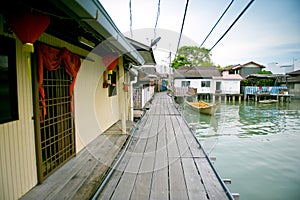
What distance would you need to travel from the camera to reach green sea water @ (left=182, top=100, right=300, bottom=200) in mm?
4094

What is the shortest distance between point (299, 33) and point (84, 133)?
4560 mm

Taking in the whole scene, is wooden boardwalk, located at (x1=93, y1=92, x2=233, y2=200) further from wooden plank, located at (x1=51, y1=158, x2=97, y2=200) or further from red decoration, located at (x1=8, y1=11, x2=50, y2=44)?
red decoration, located at (x1=8, y1=11, x2=50, y2=44)

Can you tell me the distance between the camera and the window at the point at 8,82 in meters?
1.88

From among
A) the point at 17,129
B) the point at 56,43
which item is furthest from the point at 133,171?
the point at 56,43

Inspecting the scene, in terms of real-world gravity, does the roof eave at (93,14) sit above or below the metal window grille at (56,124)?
above

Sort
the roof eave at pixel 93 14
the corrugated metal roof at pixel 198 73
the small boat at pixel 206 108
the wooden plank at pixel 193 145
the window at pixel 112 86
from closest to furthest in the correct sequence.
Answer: the roof eave at pixel 93 14, the wooden plank at pixel 193 145, the window at pixel 112 86, the small boat at pixel 206 108, the corrugated metal roof at pixel 198 73

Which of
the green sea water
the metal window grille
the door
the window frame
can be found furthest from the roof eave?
the window frame

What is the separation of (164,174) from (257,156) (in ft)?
15.9

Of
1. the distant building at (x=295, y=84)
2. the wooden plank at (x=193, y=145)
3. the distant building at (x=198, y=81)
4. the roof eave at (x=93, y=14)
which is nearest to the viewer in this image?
the roof eave at (x=93, y=14)

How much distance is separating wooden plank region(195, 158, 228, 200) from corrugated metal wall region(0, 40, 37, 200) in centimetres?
224

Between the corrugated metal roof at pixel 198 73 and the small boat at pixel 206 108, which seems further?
the corrugated metal roof at pixel 198 73

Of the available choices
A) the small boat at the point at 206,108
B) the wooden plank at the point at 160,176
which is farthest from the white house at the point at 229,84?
the wooden plank at the point at 160,176

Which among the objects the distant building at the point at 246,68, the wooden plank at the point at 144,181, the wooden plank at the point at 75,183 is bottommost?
the wooden plank at the point at 75,183

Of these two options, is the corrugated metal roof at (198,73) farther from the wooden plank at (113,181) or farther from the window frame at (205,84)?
the wooden plank at (113,181)
